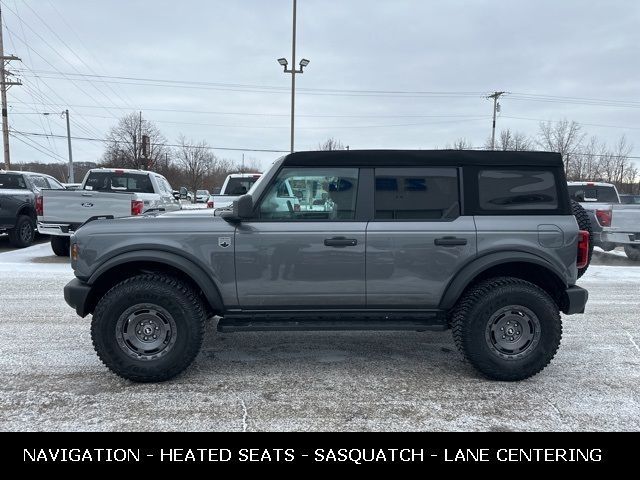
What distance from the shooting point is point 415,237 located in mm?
3861

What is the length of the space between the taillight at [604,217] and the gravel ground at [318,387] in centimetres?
563

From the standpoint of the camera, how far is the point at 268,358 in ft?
14.8

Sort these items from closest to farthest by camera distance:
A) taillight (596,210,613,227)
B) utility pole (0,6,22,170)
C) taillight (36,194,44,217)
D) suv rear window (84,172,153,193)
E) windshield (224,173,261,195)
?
taillight (36,194,44,217) → taillight (596,210,613,227) → suv rear window (84,172,153,193) → windshield (224,173,261,195) → utility pole (0,6,22,170)

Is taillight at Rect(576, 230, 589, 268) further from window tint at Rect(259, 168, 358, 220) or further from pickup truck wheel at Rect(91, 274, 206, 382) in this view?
pickup truck wheel at Rect(91, 274, 206, 382)

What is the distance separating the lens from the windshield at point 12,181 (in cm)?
1218

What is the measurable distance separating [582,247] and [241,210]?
293cm

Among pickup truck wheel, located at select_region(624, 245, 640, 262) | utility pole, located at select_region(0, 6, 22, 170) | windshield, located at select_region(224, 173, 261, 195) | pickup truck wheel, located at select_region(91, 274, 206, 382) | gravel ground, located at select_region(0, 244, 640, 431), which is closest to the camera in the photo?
gravel ground, located at select_region(0, 244, 640, 431)

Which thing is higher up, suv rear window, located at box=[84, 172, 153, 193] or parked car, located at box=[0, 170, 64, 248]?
suv rear window, located at box=[84, 172, 153, 193]

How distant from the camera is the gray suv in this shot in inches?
151

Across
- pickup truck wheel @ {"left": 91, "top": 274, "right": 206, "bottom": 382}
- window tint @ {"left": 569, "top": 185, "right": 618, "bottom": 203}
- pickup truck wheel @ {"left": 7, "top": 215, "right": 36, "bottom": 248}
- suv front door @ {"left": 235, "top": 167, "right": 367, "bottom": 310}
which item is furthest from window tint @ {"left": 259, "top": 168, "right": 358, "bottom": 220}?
window tint @ {"left": 569, "top": 185, "right": 618, "bottom": 203}

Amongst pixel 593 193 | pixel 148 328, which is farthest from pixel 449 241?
pixel 593 193

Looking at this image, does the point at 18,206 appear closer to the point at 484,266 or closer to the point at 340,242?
the point at 340,242
